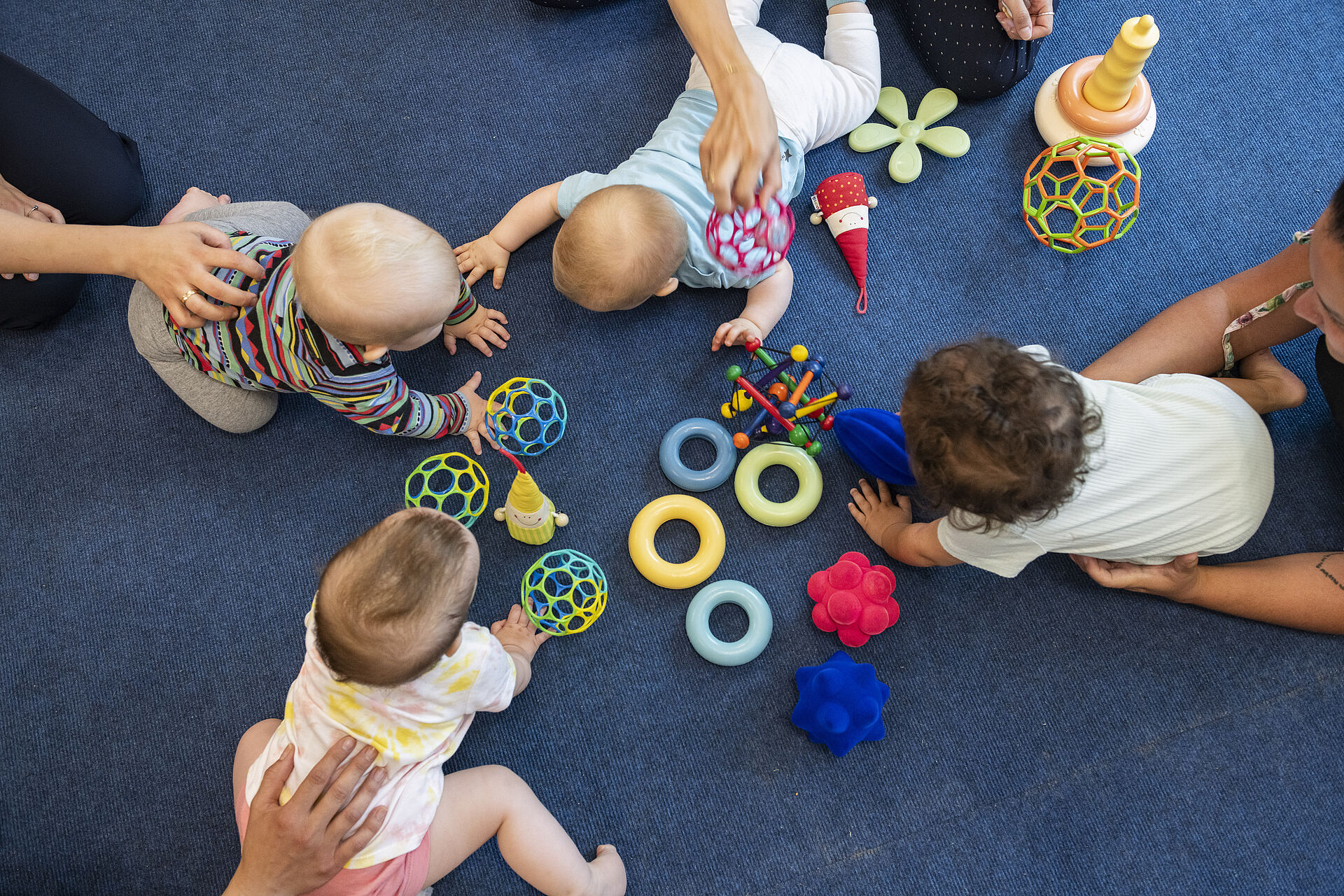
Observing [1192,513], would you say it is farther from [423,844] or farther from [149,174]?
[149,174]

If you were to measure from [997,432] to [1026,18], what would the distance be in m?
0.93

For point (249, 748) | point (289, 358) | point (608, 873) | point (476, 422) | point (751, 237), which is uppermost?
point (751, 237)

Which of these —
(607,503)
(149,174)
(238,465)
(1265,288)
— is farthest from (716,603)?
(149,174)

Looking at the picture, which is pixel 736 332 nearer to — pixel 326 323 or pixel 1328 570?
pixel 326 323

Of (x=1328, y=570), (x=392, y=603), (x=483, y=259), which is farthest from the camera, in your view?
(x=483, y=259)

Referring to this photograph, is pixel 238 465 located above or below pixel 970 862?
above

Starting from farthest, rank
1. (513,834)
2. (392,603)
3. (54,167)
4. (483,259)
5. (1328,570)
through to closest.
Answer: (483,259), (54,167), (1328,570), (513,834), (392,603)

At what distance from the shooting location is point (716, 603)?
1.38 metres

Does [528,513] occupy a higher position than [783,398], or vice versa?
[783,398]

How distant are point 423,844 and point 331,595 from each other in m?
0.40

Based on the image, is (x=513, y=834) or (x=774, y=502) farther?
(x=774, y=502)

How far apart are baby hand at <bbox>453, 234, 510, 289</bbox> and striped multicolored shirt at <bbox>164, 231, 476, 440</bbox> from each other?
0.48ft

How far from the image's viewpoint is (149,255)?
1.16 m

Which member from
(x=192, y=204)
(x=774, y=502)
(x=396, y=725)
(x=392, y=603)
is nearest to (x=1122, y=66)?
(x=774, y=502)
